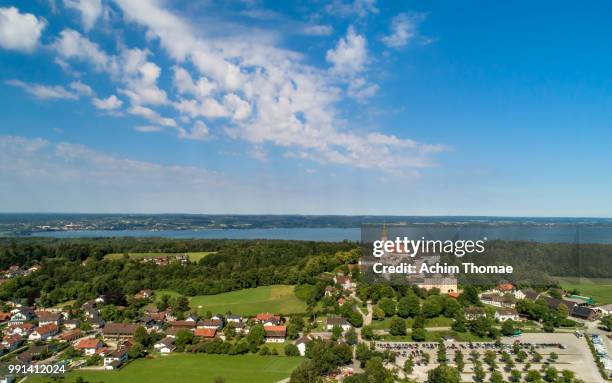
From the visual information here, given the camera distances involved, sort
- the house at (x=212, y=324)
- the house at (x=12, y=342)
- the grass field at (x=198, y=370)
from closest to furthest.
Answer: the grass field at (x=198, y=370) < the house at (x=12, y=342) < the house at (x=212, y=324)

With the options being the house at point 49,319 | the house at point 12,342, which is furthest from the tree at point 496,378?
the house at point 49,319

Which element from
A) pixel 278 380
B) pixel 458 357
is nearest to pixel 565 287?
pixel 458 357

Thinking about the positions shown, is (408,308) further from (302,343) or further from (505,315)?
(302,343)

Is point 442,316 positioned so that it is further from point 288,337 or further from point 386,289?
point 288,337

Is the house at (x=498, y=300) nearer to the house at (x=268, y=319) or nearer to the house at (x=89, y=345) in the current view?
the house at (x=268, y=319)

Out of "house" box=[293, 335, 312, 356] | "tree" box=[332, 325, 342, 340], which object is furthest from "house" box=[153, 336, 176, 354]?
"tree" box=[332, 325, 342, 340]

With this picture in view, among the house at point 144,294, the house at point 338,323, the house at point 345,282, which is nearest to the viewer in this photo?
the house at point 338,323

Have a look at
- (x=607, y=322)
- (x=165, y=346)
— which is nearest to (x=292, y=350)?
(x=165, y=346)
